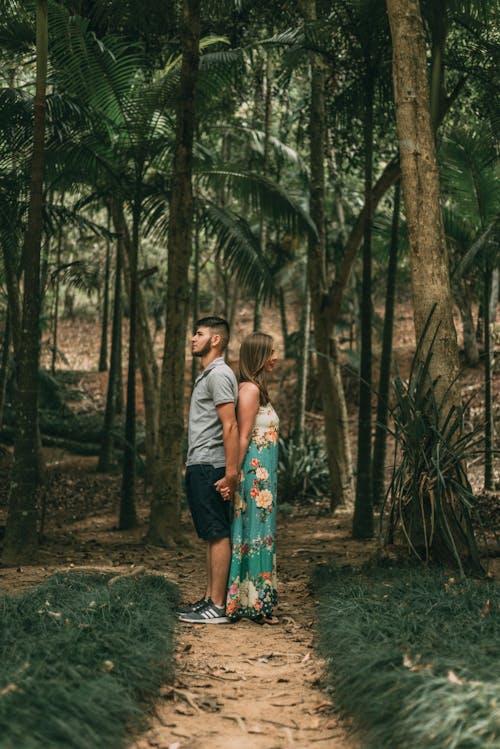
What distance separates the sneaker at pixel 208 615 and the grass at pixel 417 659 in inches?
25.9

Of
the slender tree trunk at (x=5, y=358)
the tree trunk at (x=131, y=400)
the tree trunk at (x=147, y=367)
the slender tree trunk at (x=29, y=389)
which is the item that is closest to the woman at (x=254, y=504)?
the slender tree trunk at (x=29, y=389)

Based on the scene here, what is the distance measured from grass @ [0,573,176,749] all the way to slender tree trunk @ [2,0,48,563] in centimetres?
240

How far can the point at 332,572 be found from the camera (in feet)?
20.7

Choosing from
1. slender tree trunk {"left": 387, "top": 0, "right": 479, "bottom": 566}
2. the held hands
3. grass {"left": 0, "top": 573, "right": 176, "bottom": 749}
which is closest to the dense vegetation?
slender tree trunk {"left": 387, "top": 0, "right": 479, "bottom": 566}

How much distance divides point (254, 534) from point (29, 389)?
321 centimetres

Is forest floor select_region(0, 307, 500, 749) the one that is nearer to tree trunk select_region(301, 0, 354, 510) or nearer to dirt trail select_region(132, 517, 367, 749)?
dirt trail select_region(132, 517, 367, 749)

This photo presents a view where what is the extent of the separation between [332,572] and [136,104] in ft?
20.2

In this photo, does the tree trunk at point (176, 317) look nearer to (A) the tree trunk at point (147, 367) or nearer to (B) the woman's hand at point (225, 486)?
(A) the tree trunk at point (147, 367)

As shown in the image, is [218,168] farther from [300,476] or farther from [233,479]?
[233,479]

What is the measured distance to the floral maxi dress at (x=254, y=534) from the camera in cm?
535

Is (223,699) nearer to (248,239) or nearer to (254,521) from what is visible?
(254,521)

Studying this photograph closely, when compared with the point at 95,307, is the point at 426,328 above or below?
below

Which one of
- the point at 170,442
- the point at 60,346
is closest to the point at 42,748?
the point at 170,442

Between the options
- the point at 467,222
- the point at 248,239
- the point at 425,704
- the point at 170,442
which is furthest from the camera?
the point at 467,222
